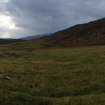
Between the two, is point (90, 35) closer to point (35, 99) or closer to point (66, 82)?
point (66, 82)

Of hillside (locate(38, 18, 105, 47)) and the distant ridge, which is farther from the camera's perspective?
hillside (locate(38, 18, 105, 47))

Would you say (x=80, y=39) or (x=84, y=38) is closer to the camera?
(x=80, y=39)

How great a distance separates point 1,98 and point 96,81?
9.12 metres

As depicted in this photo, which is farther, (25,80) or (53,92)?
(25,80)

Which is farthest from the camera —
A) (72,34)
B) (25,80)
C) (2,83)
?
(72,34)

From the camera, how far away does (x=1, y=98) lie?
60.9ft

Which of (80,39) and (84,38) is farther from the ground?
(84,38)

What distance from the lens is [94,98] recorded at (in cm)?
1878

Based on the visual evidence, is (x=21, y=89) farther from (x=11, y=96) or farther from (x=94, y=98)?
(x=94, y=98)

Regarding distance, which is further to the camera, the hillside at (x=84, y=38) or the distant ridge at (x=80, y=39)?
the hillside at (x=84, y=38)

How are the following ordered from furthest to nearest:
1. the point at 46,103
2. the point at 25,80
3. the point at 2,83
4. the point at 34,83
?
1. the point at 25,80
2. the point at 34,83
3. the point at 2,83
4. the point at 46,103

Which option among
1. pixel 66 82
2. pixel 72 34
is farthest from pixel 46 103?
pixel 72 34

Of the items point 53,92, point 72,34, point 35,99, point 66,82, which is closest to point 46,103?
point 35,99

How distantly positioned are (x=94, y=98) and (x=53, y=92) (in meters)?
4.05
